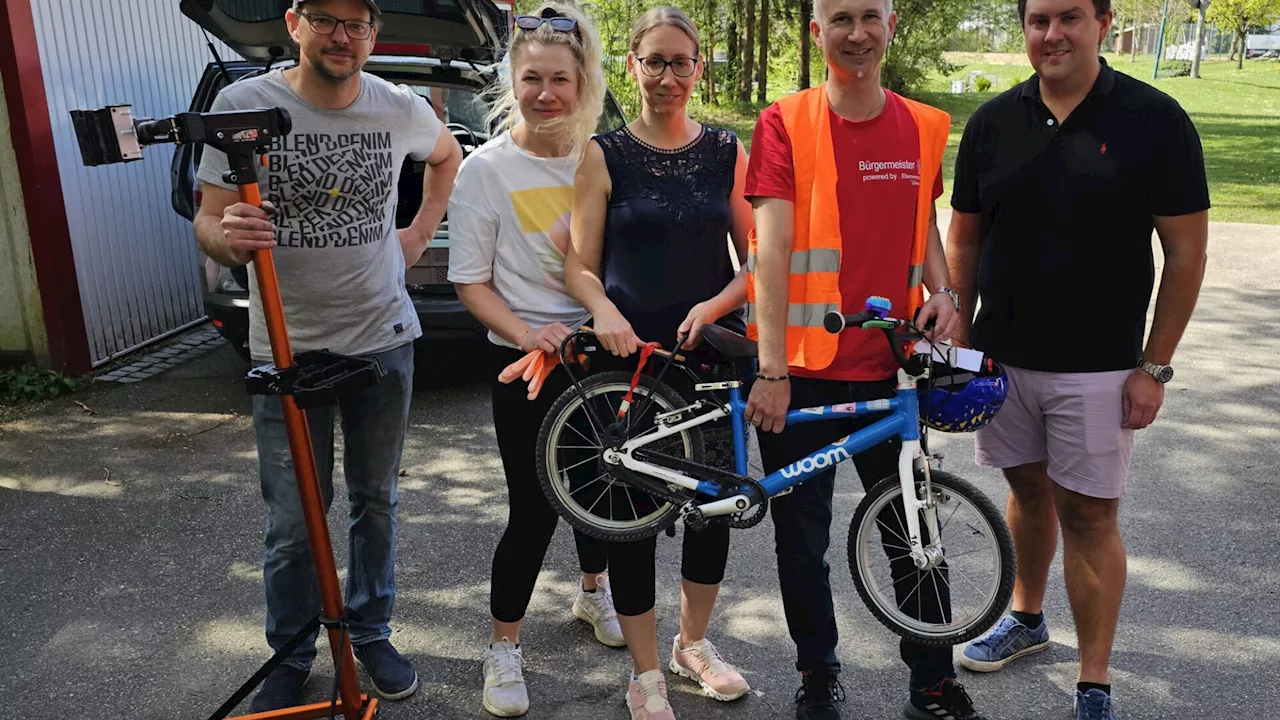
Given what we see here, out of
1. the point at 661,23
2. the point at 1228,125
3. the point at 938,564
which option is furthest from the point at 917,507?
the point at 1228,125

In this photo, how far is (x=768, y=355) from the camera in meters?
2.88

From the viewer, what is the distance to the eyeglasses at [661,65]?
2914mm

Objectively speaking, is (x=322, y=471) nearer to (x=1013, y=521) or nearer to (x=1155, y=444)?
A: (x=1013, y=521)

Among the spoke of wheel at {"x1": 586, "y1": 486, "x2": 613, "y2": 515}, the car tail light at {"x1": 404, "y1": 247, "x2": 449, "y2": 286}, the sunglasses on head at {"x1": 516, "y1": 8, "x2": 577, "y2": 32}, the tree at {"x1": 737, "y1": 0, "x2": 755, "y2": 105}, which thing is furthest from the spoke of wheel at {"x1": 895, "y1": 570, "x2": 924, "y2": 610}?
the tree at {"x1": 737, "y1": 0, "x2": 755, "y2": 105}

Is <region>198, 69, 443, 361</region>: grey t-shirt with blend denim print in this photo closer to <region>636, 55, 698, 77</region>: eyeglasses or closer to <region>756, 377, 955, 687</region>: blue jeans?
<region>636, 55, 698, 77</region>: eyeglasses

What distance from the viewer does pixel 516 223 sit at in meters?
3.12

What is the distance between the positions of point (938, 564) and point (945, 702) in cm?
55

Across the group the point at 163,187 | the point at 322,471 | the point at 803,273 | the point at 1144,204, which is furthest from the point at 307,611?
the point at 163,187

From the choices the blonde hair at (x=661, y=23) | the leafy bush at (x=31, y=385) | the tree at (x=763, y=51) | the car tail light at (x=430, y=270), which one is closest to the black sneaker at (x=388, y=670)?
the blonde hair at (x=661, y=23)

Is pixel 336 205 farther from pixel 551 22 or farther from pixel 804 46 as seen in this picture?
pixel 804 46

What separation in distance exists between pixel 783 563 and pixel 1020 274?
3.44 feet

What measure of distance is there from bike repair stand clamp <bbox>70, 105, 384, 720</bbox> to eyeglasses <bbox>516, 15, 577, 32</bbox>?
760 mm

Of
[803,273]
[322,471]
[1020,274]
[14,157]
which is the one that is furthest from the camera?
[14,157]

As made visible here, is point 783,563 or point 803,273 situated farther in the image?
point 783,563
